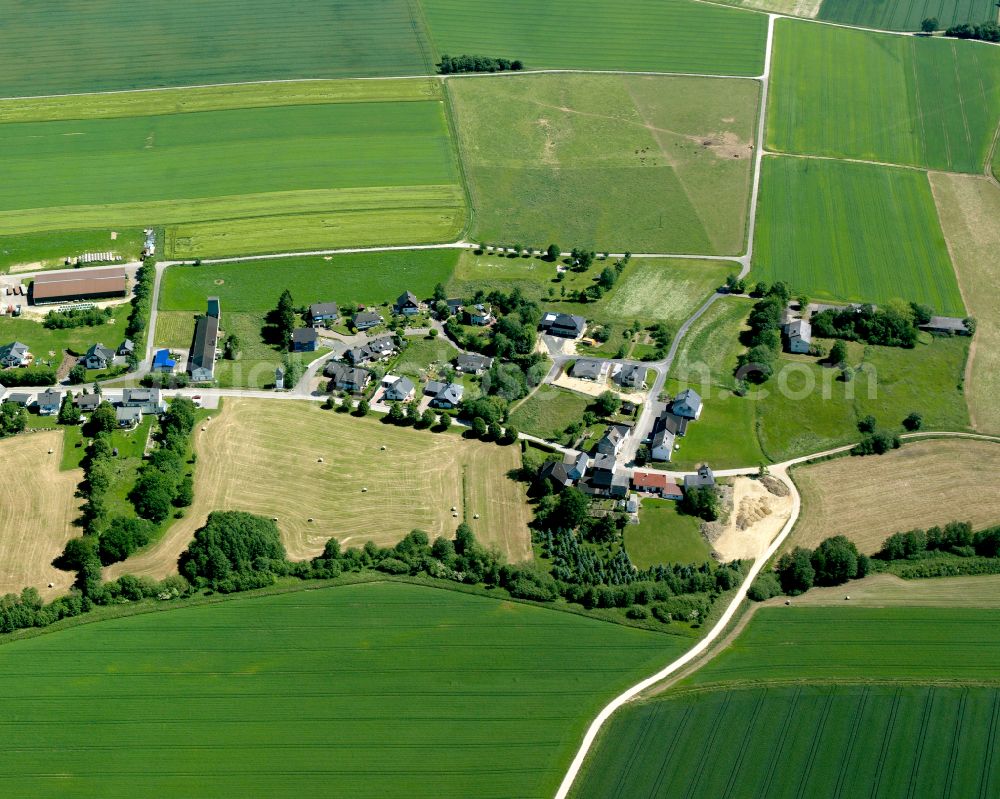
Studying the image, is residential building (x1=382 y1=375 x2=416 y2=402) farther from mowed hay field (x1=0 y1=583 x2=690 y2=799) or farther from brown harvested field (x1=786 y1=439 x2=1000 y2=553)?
brown harvested field (x1=786 y1=439 x2=1000 y2=553)

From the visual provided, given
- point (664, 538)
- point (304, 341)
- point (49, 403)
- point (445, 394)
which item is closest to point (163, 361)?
point (49, 403)

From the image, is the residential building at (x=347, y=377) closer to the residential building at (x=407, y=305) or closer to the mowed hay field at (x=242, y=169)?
the residential building at (x=407, y=305)

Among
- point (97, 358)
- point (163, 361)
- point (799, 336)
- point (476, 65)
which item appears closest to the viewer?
point (97, 358)

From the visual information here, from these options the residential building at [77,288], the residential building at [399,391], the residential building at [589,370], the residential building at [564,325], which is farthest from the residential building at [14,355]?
the residential building at [589,370]

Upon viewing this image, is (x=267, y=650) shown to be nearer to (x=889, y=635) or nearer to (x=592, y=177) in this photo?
(x=889, y=635)

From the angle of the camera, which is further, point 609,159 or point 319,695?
point 609,159

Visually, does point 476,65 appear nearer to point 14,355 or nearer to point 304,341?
point 304,341

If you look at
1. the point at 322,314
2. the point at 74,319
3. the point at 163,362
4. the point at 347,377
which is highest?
the point at 322,314

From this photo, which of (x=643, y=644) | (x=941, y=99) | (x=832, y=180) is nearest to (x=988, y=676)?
(x=643, y=644)
